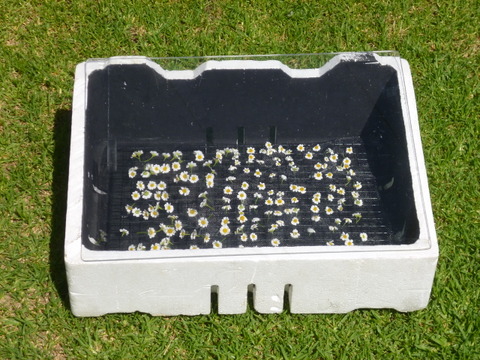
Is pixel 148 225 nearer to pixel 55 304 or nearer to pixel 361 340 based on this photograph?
pixel 55 304

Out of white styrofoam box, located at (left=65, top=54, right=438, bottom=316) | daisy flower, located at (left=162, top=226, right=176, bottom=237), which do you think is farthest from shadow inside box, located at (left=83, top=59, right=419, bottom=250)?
white styrofoam box, located at (left=65, top=54, right=438, bottom=316)

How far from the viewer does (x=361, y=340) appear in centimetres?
327

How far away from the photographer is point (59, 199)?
3.64 meters

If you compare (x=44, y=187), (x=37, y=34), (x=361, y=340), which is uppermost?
(x=37, y=34)

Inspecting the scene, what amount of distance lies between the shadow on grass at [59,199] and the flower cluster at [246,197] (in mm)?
299

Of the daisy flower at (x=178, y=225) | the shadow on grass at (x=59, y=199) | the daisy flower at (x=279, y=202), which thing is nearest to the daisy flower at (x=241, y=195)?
the daisy flower at (x=279, y=202)

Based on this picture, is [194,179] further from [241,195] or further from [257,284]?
[257,284]

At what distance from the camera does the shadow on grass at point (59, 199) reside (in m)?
3.41

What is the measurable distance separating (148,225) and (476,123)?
5.22ft

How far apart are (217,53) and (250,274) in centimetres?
147

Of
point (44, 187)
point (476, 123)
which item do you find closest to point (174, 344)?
point (44, 187)

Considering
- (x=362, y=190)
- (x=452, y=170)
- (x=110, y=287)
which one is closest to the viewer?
(x=110, y=287)

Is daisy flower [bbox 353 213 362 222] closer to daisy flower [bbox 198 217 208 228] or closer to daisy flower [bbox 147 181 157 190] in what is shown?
daisy flower [bbox 198 217 208 228]

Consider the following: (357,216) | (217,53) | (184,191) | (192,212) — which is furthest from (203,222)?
(217,53)
